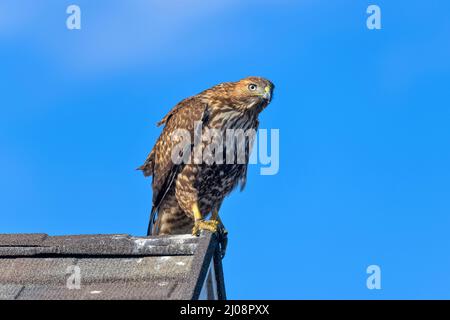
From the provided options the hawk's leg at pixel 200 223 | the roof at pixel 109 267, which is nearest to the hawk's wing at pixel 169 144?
the hawk's leg at pixel 200 223

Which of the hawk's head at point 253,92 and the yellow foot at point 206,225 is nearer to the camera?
the yellow foot at point 206,225

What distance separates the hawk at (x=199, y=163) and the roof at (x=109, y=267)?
10.8 feet

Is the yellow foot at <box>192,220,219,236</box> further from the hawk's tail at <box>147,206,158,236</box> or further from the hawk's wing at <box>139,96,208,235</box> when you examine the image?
the hawk's tail at <box>147,206,158,236</box>

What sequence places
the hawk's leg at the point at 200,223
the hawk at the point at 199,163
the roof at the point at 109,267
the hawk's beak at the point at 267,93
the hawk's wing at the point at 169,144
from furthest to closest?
1. the hawk's beak at the point at 267,93
2. the hawk's wing at the point at 169,144
3. the hawk at the point at 199,163
4. the hawk's leg at the point at 200,223
5. the roof at the point at 109,267

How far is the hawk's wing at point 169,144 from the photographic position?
1000 centimetres

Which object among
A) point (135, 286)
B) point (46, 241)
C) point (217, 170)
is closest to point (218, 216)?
point (217, 170)

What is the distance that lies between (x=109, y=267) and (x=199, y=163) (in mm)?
3886

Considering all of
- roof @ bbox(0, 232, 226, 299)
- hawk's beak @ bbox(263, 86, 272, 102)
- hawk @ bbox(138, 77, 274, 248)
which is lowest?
roof @ bbox(0, 232, 226, 299)

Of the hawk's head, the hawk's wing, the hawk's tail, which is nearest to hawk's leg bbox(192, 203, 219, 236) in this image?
the hawk's wing

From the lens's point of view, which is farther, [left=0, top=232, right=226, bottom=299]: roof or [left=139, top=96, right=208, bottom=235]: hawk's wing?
[left=139, top=96, right=208, bottom=235]: hawk's wing

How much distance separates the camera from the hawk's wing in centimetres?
1000

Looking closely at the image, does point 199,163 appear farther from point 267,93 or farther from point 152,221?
point 267,93

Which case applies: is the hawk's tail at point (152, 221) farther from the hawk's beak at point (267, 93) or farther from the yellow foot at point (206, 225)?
the hawk's beak at point (267, 93)

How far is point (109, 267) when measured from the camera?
6008 millimetres
